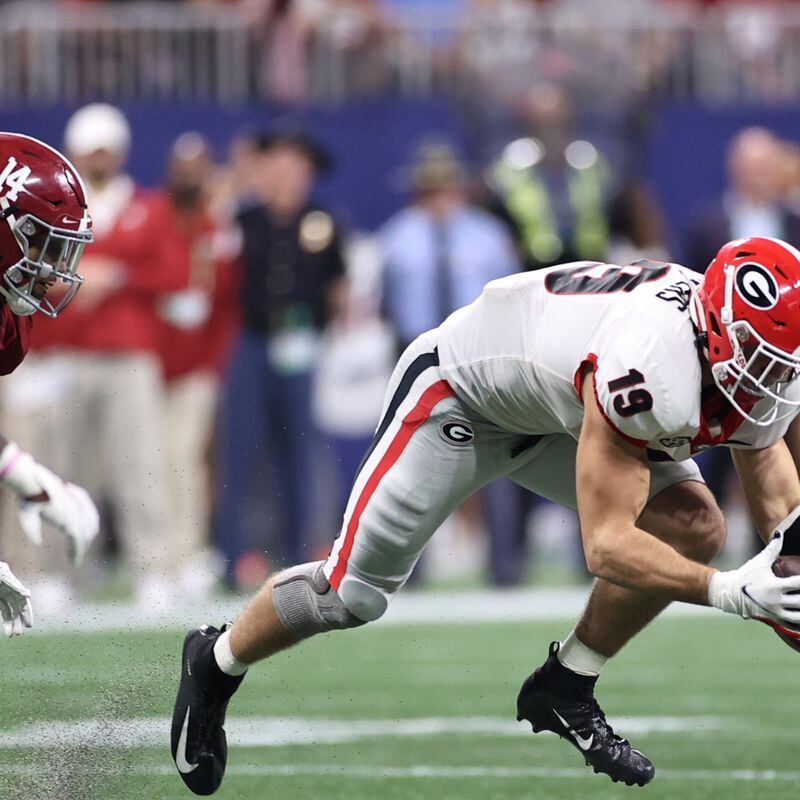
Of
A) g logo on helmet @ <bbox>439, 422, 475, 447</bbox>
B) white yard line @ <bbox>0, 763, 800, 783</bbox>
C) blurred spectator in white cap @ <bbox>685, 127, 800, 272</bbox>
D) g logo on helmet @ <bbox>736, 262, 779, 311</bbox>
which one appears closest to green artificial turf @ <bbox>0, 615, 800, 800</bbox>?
white yard line @ <bbox>0, 763, 800, 783</bbox>

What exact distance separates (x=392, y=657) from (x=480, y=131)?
4.07 meters

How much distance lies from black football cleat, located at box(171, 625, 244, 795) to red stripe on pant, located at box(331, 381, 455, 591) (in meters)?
0.40

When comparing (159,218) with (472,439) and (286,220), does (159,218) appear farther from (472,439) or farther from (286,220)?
(472,439)

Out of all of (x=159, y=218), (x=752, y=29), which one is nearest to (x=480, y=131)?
(x=752, y=29)

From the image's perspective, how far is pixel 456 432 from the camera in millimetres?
4434

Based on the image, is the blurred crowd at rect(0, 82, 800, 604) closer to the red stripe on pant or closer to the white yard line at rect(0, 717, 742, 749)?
the white yard line at rect(0, 717, 742, 749)

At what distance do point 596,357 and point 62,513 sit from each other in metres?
1.32

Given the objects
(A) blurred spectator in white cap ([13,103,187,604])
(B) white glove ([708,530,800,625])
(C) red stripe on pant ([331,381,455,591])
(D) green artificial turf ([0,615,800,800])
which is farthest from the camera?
(A) blurred spectator in white cap ([13,103,187,604])

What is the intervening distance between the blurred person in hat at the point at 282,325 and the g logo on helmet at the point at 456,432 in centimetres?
430

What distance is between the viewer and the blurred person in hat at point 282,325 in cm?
876

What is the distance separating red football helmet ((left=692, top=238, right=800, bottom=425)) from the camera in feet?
12.8

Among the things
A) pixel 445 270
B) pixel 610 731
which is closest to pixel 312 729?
pixel 610 731

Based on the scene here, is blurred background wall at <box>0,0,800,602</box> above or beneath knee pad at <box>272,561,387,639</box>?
beneath

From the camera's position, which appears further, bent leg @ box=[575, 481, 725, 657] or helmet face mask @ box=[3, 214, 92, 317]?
bent leg @ box=[575, 481, 725, 657]
